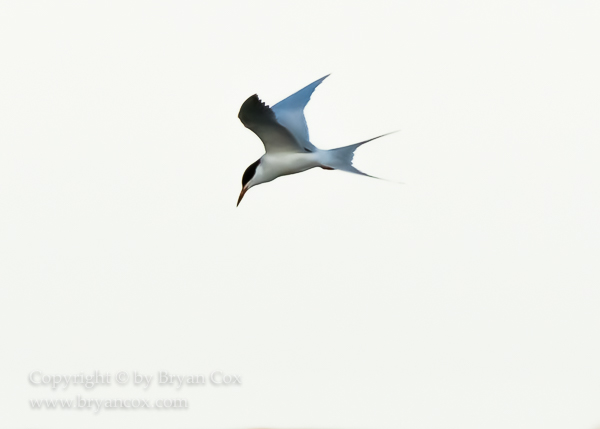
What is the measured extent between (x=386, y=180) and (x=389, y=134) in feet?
1.14

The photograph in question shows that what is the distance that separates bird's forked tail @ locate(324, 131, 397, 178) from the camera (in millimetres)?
6152

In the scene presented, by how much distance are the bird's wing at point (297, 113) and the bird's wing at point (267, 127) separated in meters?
0.13

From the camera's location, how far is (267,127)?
602cm

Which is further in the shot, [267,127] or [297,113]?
[297,113]

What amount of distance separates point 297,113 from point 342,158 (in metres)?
0.65

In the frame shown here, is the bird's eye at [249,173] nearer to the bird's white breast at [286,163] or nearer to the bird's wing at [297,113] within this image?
the bird's white breast at [286,163]

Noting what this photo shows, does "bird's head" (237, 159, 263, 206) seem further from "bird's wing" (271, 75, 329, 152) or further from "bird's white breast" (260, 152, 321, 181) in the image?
"bird's wing" (271, 75, 329, 152)

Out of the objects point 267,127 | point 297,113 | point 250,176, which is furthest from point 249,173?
point 297,113

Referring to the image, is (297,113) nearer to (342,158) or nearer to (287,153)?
(287,153)

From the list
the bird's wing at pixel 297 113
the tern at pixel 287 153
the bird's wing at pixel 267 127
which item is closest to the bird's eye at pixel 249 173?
the tern at pixel 287 153

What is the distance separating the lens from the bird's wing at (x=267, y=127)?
5.66 m

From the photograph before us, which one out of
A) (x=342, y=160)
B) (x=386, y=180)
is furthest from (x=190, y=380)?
(x=386, y=180)

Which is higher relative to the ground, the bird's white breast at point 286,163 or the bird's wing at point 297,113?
the bird's wing at point 297,113

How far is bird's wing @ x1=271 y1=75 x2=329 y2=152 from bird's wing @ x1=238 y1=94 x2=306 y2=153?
0.13 m
